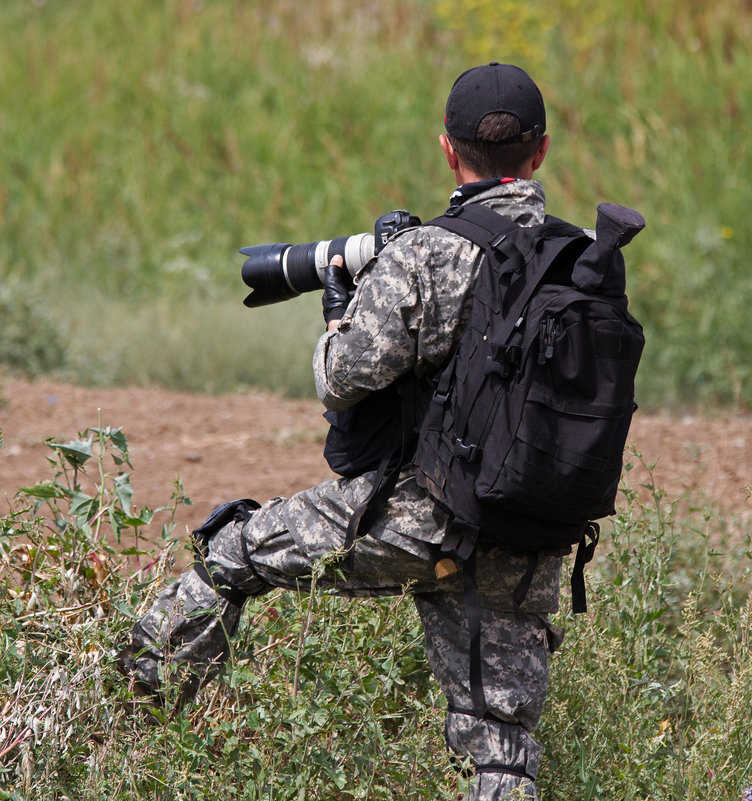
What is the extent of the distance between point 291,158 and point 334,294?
8.17 metres

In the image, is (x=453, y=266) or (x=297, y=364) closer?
(x=453, y=266)

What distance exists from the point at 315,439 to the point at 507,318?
344 cm

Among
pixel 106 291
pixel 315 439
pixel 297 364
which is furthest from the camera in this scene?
pixel 106 291

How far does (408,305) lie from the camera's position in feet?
7.48

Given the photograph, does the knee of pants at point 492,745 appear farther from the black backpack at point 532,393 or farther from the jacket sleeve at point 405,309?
the jacket sleeve at point 405,309

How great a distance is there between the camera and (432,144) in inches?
401

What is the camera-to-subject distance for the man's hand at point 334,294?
251 centimetres

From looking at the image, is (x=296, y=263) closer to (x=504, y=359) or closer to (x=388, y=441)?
(x=388, y=441)

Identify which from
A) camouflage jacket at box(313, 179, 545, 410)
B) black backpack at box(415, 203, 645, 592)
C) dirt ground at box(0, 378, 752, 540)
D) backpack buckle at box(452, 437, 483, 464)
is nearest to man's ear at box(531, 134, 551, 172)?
camouflage jacket at box(313, 179, 545, 410)

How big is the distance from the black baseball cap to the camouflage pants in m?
0.81

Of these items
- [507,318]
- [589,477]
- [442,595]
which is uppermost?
[507,318]

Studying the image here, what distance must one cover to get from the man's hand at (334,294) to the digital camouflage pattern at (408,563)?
109 mm

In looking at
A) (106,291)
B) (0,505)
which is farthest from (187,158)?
(0,505)

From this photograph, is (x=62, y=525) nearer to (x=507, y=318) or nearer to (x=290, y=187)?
(x=507, y=318)
